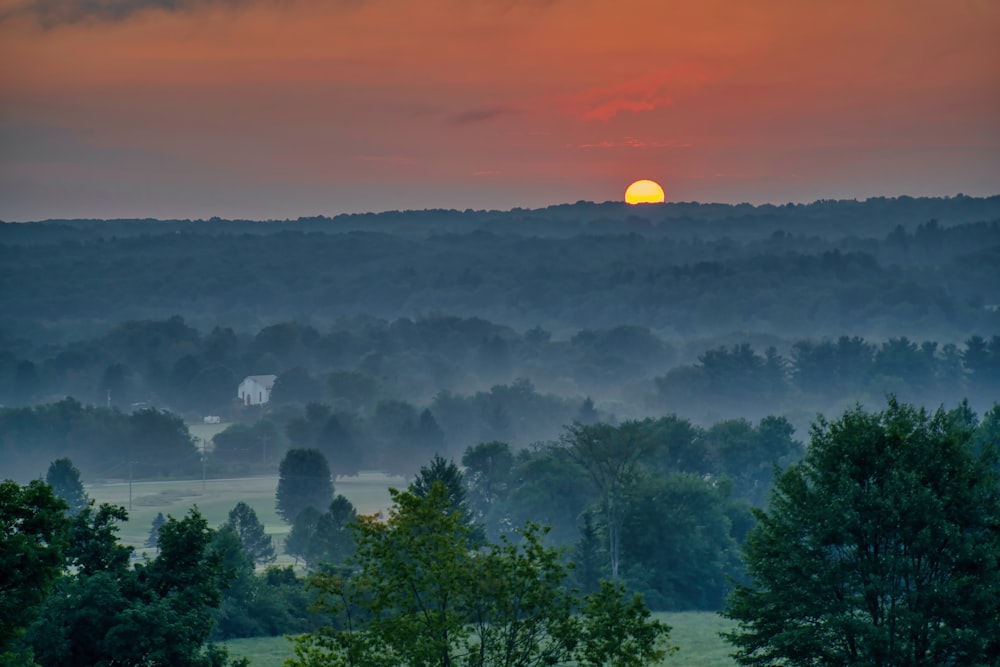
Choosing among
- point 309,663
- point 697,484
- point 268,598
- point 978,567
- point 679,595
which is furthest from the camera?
point 697,484

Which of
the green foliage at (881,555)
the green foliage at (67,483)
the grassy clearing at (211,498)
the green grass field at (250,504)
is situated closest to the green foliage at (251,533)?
the green grass field at (250,504)

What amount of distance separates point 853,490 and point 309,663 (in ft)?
40.8

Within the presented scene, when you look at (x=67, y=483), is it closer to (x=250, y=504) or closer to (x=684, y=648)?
(x=250, y=504)


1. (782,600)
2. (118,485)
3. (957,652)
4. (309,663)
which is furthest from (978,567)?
(118,485)

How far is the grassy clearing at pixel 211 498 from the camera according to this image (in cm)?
14612

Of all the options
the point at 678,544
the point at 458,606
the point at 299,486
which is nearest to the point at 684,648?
the point at 678,544

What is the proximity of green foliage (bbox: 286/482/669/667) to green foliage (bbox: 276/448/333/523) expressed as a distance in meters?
121

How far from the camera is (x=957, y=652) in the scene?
90.5 ft

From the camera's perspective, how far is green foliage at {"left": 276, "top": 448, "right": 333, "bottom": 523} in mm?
146875

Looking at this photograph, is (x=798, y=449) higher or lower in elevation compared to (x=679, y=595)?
higher

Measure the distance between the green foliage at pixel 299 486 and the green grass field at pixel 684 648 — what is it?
281ft

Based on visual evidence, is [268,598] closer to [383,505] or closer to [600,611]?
[600,611]

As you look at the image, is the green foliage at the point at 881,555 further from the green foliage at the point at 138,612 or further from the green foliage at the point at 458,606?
the green foliage at the point at 138,612

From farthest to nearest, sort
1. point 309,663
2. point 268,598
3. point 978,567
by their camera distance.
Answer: point 268,598
point 978,567
point 309,663
